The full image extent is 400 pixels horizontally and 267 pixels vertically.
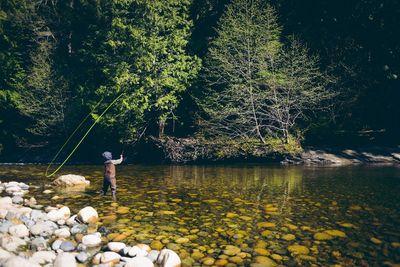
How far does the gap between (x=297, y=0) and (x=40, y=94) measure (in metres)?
20.5

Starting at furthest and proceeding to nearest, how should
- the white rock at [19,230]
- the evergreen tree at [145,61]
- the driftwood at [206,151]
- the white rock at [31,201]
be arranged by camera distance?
the evergreen tree at [145,61] < the driftwood at [206,151] < the white rock at [31,201] < the white rock at [19,230]

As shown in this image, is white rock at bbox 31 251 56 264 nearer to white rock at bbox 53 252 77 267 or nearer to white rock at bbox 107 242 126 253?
white rock at bbox 53 252 77 267

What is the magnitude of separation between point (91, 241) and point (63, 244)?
51 cm

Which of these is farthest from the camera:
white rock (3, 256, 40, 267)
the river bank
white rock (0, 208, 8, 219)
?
the river bank

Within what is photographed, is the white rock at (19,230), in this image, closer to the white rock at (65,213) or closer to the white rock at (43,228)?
the white rock at (43,228)

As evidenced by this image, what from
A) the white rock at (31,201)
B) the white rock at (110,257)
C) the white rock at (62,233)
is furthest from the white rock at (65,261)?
the white rock at (31,201)

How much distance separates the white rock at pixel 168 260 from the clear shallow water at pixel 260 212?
1.60 feet

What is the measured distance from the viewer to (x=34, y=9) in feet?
97.1

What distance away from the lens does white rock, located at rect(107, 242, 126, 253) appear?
619cm

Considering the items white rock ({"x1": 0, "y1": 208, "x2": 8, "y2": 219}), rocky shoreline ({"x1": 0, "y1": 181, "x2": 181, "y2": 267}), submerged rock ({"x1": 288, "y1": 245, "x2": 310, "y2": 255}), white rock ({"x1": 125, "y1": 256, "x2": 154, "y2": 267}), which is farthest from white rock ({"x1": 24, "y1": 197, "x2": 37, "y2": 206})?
submerged rock ({"x1": 288, "y1": 245, "x2": 310, "y2": 255})

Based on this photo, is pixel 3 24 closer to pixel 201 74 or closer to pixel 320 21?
pixel 201 74

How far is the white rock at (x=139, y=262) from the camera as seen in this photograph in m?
5.37

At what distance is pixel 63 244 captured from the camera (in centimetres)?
646

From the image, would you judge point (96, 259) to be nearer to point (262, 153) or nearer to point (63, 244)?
point (63, 244)
